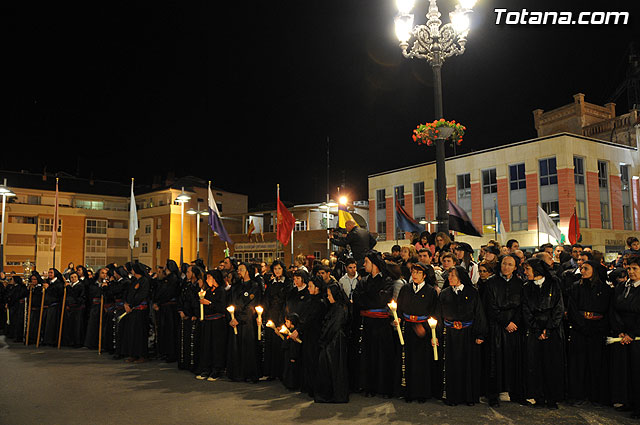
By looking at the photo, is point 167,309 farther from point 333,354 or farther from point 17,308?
point 17,308

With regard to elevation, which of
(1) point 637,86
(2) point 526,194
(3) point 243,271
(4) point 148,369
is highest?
(1) point 637,86

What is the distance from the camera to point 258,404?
696 cm

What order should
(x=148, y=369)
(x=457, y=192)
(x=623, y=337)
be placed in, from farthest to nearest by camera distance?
(x=457, y=192) → (x=148, y=369) → (x=623, y=337)

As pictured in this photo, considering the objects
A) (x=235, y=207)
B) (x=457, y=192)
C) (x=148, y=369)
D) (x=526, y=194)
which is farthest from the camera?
(x=235, y=207)

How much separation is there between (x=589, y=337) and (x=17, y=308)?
15001 mm

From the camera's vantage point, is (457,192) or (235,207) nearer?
(457,192)

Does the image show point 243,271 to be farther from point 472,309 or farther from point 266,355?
point 472,309

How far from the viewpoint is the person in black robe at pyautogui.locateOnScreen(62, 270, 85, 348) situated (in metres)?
13.2

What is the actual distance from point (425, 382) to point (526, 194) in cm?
2882

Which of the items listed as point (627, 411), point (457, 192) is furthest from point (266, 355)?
point (457, 192)

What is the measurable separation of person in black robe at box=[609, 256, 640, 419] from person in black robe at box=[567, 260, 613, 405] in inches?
5.8

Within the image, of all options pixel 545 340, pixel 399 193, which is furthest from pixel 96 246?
pixel 545 340

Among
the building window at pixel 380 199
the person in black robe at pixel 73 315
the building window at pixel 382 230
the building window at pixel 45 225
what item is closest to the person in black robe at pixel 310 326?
the person in black robe at pixel 73 315

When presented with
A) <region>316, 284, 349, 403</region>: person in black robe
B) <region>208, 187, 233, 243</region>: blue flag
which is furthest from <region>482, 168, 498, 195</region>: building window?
<region>316, 284, 349, 403</region>: person in black robe
